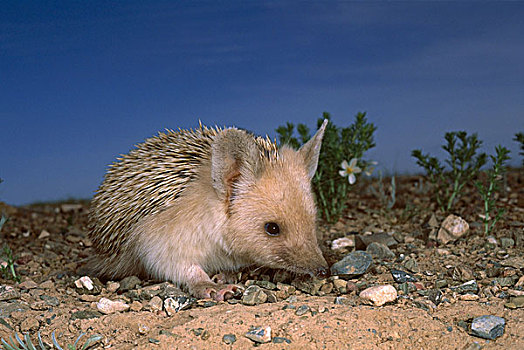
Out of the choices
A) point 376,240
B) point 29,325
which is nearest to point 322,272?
point 376,240

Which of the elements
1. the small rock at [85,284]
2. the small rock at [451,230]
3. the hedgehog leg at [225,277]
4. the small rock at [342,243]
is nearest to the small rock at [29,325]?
the small rock at [85,284]

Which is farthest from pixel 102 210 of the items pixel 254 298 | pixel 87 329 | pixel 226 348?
pixel 226 348

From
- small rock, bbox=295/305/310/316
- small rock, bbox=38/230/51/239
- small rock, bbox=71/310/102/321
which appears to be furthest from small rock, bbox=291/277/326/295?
small rock, bbox=38/230/51/239

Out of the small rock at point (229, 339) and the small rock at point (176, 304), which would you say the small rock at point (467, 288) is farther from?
the small rock at point (176, 304)

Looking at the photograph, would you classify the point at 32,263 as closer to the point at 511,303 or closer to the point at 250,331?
the point at 250,331

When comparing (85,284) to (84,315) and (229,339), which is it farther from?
(229,339)
